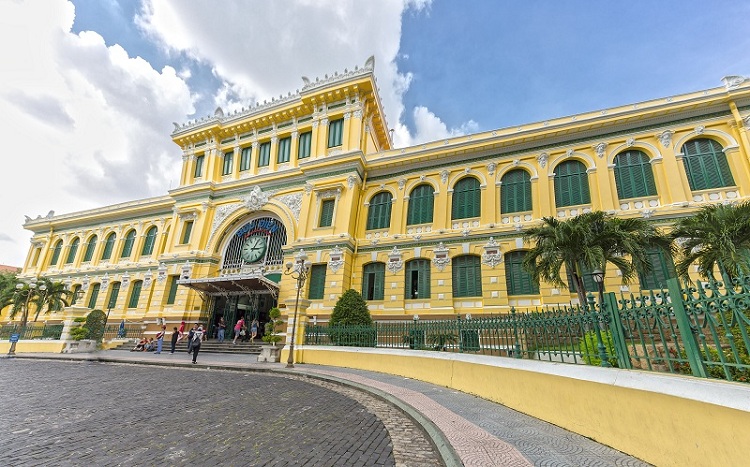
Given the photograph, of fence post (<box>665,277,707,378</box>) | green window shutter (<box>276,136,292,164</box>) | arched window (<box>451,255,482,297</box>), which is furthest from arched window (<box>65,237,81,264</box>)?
fence post (<box>665,277,707,378</box>)

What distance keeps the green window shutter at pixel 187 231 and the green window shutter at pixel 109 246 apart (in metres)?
9.08

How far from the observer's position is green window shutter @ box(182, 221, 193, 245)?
76.6 ft

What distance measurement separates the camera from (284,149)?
23.3 m

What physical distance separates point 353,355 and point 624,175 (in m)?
14.5

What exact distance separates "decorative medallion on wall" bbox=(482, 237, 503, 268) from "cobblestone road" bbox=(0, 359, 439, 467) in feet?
33.2

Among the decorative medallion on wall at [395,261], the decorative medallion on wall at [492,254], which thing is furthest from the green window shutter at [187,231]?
the decorative medallion on wall at [492,254]

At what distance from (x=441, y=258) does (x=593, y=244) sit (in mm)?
7303

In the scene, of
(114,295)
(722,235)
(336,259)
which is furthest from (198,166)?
(722,235)

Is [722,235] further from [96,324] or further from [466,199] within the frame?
[96,324]

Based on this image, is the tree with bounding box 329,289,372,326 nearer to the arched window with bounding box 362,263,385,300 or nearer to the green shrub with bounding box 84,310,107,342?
the arched window with bounding box 362,263,385,300

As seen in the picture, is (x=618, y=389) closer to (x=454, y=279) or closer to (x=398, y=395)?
(x=398, y=395)

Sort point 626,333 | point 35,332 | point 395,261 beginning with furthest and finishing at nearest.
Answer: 1. point 35,332
2. point 395,261
3. point 626,333

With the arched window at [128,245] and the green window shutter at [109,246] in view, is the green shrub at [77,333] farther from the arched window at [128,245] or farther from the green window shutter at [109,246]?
the green window shutter at [109,246]

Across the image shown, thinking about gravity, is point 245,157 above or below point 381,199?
above
